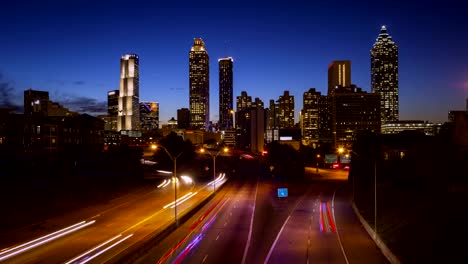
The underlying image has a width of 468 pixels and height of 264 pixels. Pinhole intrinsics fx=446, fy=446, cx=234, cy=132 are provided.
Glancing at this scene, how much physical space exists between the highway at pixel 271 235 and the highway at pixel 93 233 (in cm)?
311

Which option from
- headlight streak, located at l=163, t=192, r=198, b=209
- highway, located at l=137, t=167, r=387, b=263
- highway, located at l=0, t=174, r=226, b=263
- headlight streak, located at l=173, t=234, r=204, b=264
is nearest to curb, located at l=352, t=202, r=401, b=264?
highway, located at l=137, t=167, r=387, b=263

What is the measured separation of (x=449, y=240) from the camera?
1118 inches

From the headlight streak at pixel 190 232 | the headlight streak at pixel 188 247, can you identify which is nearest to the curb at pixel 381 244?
the headlight streak at pixel 188 247

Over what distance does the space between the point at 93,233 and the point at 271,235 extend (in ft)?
47.8

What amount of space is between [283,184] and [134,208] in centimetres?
3518

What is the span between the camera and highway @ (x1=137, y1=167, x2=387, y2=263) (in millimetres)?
28953

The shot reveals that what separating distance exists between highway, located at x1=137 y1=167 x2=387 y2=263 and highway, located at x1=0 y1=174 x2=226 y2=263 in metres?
3.11

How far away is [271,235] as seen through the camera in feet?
117

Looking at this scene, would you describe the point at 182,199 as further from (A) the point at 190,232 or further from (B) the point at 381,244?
(B) the point at 381,244

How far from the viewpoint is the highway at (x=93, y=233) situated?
28969 millimetres

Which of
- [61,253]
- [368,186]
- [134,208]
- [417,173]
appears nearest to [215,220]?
[134,208]

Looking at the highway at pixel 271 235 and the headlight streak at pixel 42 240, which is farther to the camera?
the headlight streak at pixel 42 240

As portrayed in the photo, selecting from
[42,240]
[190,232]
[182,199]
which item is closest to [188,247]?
[190,232]

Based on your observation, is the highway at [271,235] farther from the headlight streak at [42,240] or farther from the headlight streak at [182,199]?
the headlight streak at [42,240]
